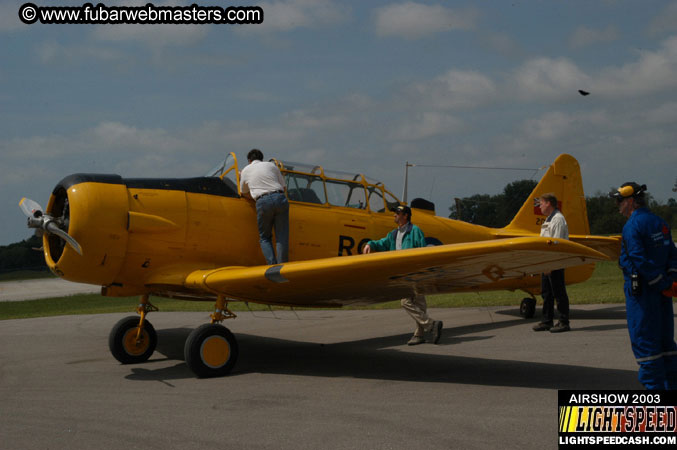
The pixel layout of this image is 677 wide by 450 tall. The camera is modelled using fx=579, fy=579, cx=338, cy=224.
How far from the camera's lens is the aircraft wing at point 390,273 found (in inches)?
185

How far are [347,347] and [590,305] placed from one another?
664 centimetres

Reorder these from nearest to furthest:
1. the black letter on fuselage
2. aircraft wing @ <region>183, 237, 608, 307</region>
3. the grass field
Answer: aircraft wing @ <region>183, 237, 608, 307</region> < the black letter on fuselage < the grass field

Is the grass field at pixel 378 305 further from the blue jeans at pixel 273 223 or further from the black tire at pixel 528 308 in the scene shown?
the blue jeans at pixel 273 223

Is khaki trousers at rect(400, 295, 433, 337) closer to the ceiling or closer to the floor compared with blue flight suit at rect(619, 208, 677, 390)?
closer to the floor

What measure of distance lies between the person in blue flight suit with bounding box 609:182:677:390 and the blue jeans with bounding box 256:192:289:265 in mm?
4063

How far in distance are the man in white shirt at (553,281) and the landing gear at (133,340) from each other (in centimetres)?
567

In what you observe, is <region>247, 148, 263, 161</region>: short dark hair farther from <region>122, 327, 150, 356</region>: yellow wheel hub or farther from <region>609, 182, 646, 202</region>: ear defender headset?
<region>609, 182, 646, 202</region>: ear defender headset

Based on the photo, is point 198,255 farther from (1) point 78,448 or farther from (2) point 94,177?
(1) point 78,448

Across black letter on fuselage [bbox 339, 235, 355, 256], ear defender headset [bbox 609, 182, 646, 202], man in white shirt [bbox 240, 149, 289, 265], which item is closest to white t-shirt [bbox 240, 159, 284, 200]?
man in white shirt [bbox 240, 149, 289, 265]

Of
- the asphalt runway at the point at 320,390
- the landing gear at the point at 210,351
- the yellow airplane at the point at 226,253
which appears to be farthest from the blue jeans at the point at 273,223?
the asphalt runway at the point at 320,390

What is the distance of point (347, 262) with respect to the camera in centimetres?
545

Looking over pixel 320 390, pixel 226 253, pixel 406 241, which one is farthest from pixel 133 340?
pixel 406 241

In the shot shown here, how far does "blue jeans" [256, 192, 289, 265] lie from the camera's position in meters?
7.15

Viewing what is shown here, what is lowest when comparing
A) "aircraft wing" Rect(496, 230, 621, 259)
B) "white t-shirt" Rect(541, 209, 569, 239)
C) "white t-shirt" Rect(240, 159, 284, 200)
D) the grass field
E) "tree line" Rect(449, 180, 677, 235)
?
the grass field
